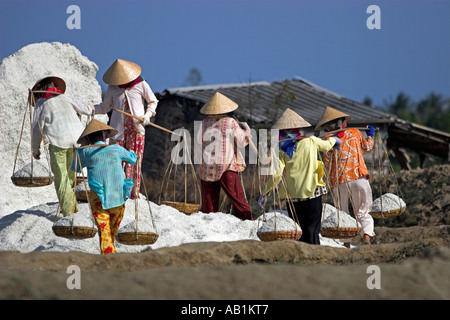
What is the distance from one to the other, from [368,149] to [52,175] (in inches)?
122

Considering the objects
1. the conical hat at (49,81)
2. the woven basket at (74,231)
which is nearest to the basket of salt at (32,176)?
the conical hat at (49,81)

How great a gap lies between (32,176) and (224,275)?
2.92 metres

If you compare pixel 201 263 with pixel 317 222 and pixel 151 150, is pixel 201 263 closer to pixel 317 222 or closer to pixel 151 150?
pixel 317 222

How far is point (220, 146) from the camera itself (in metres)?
7.54

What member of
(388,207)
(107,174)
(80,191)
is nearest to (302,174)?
(388,207)

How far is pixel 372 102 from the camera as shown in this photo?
53875mm

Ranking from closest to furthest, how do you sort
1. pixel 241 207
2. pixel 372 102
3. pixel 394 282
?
pixel 394 282
pixel 241 207
pixel 372 102

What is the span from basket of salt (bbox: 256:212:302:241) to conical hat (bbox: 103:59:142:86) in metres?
2.31

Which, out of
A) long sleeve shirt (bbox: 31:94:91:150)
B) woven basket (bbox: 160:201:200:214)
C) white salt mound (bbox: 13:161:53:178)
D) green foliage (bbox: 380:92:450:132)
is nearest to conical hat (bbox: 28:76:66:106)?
long sleeve shirt (bbox: 31:94:91:150)

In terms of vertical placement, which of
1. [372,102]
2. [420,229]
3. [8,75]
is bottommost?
[420,229]

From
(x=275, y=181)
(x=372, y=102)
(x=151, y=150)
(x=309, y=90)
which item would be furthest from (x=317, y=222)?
(x=372, y=102)

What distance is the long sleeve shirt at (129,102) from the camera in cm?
737

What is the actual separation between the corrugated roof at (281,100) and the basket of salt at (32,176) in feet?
23.3

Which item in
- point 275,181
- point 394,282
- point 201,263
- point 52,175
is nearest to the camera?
point 394,282
